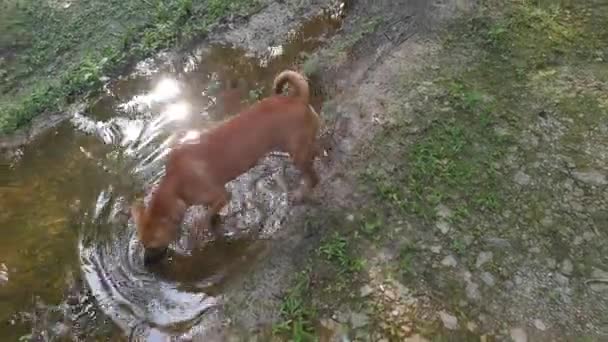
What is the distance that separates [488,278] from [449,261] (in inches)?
11.7

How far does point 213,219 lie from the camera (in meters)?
5.04

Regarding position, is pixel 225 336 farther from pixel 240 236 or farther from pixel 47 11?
pixel 47 11

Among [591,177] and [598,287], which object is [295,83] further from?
[598,287]

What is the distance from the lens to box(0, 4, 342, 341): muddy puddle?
4.56 metres

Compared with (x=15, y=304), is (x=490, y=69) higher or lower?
lower

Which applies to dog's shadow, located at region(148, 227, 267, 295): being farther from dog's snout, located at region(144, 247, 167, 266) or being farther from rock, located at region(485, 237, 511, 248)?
rock, located at region(485, 237, 511, 248)

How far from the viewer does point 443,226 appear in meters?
4.70

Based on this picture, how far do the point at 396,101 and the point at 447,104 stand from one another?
0.47 m

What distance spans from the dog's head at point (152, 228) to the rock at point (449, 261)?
6.60 ft

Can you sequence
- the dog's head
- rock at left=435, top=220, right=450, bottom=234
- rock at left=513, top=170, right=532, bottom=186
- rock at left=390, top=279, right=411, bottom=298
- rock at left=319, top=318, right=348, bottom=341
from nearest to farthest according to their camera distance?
rock at left=319, top=318, right=348, bottom=341, rock at left=390, top=279, right=411, bottom=298, the dog's head, rock at left=435, top=220, right=450, bottom=234, rock at left=513, top=170, right=532, bottom=186

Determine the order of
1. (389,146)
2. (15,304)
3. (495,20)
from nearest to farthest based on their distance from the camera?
(15,304)
(389,146)
(495,20)

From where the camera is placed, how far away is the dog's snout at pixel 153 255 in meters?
4.57

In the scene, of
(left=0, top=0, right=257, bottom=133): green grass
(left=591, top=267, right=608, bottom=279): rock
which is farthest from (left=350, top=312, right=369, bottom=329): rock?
(left=0, top=0, right=257, bottom=133): green grass

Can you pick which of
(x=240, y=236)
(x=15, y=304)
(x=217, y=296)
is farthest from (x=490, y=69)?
(x=15, y=304)
